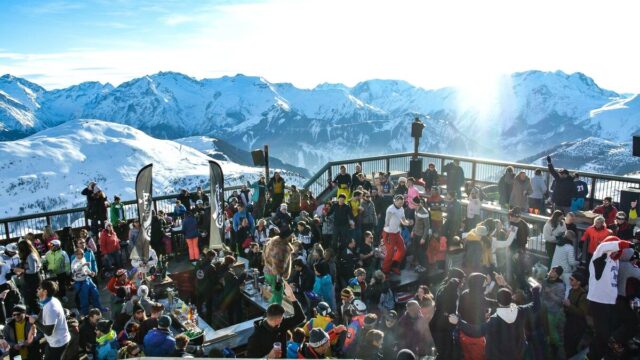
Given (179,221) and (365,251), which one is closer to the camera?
(365,251)

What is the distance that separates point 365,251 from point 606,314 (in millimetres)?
5017

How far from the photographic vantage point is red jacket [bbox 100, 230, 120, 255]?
482 inches

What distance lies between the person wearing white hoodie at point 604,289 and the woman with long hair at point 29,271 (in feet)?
32.3

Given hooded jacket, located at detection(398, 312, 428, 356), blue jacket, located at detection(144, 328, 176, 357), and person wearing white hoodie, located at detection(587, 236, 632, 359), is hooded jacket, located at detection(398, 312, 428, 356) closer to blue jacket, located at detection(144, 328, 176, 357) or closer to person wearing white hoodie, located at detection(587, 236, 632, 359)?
person wearing white hoodie, located at detection(587, 236, 632, 359)

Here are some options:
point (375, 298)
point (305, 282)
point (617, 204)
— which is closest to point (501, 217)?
point (617, 204)

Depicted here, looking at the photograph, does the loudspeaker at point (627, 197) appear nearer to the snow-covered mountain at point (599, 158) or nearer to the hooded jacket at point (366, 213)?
the hooded jacket at point (366, 213)

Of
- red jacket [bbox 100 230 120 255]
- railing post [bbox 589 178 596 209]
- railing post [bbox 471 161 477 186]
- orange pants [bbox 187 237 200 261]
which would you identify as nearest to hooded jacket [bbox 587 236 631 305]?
railing post [bbox 589 178 596 209]

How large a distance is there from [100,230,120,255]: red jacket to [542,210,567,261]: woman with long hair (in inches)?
399

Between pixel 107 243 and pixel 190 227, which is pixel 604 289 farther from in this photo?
pixel 107 243

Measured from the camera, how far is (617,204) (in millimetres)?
11516

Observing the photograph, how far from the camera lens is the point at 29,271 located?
9.64 metres

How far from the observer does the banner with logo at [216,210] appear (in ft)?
39.5

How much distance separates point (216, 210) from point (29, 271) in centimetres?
422

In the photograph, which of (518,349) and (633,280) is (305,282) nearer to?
(518,349)
